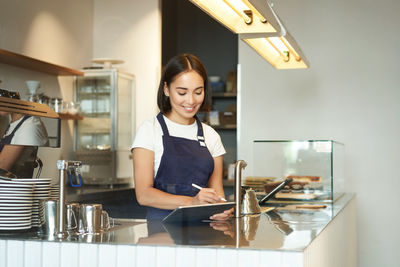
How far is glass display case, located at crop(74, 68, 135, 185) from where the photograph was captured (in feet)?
16.2

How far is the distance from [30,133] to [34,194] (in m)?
0.37

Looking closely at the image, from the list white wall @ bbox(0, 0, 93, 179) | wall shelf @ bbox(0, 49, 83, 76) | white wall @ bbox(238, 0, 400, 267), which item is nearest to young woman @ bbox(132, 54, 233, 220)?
white wall @ bbox(0, 0, 93, 179)

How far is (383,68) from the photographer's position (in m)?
4.51

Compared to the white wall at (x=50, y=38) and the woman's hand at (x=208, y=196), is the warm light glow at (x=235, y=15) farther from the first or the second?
the white wall at (x=50, y=38)

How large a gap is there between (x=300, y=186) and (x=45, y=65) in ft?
7.47

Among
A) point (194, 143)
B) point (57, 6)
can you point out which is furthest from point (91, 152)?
point (194, 143)

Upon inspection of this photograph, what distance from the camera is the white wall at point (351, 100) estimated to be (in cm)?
448

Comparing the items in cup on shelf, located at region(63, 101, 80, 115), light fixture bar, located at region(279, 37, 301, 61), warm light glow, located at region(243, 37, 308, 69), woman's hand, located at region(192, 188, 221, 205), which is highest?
light fixture bar, located at region(279, 37, 301, 61)

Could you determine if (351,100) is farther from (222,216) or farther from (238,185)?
(222,216)

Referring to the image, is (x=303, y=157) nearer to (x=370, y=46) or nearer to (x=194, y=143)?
(x=194, y=143)

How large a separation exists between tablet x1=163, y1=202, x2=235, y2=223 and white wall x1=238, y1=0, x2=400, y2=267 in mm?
2686

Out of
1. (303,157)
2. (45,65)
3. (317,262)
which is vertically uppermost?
(45,65)

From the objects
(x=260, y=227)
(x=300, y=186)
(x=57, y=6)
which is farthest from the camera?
(x=57, y=6)

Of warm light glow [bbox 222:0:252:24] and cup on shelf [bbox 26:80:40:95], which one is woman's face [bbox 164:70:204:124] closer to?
warm light glow [bbox 222:0:252:24]
